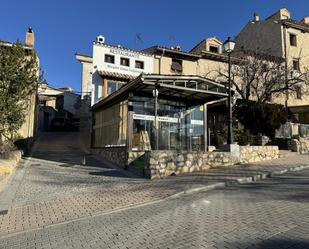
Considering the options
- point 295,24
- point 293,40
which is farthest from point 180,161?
point 295,24

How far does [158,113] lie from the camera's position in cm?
1673

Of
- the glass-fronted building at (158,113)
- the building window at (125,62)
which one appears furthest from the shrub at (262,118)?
the building window at (125,62)

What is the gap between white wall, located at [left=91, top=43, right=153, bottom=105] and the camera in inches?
997

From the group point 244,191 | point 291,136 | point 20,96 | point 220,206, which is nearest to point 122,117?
point 20,96

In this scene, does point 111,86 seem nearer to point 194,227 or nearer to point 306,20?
point 194,227

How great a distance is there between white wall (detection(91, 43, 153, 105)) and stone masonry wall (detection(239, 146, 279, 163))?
13.5 metres

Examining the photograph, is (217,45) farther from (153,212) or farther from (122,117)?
(153,212)

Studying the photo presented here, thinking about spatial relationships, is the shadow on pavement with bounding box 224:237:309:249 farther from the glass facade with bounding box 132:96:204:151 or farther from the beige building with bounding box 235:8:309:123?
the beige building with bounding box 235:8:309:123

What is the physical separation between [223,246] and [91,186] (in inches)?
264

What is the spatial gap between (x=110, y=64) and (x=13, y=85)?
36.0 ft

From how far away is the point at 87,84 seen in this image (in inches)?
1115

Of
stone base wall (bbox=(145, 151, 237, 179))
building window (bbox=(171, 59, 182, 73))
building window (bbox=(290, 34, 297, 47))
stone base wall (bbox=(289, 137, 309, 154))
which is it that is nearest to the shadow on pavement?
stone base wall (bbox=(145, 151, 237, 179))

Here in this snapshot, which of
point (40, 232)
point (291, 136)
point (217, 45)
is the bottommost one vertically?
point (40, 232)

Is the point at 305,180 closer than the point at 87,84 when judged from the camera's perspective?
Yes
